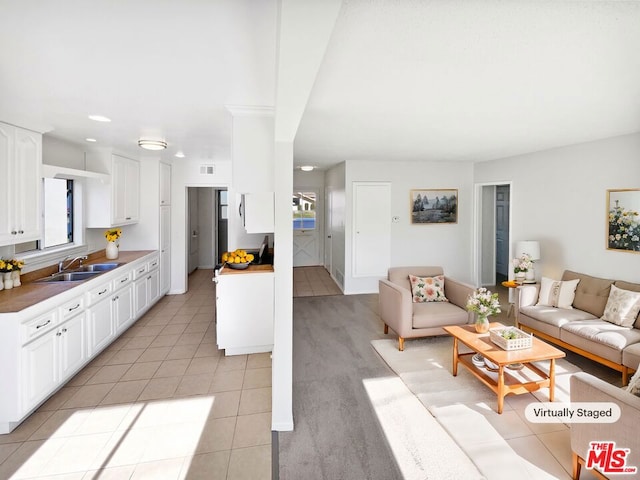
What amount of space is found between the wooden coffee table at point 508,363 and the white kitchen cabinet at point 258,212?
2.09m

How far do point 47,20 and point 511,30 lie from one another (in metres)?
2.01

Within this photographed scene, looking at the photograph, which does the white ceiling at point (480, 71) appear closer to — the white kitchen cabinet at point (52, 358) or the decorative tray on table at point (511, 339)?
the decorative tray on table at point (511, 339)

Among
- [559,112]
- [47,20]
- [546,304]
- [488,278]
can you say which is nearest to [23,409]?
[47,20]

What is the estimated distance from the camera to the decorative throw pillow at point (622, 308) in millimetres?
3021

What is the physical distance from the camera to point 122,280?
3.87 metres

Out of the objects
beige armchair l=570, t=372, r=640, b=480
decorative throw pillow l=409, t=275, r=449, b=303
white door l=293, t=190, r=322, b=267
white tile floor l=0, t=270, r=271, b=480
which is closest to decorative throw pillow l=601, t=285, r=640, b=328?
decorative throw pillow l=409, t=275, r=449, b=303

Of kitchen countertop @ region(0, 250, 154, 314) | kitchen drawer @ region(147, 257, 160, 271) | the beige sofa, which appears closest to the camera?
kitchen countertop @ region(0, 250, 154, 314)

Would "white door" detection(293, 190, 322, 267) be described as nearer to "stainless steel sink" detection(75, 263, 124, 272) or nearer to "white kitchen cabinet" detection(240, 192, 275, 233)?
"stainless steel sink" detection(75, 263, 124, 272)

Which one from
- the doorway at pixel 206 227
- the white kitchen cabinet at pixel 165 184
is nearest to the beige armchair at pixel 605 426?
the white kitchen cabinet at pixel 165 184

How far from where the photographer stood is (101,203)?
428 cm

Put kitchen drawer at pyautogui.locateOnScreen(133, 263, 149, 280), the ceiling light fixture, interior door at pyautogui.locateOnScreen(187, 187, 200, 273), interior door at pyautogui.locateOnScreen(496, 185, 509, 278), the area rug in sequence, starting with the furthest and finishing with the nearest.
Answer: interior door at pyautogui.locateOnScreen(187, 187, 200, 273) < interior door at pyautogui.locateOnScreen(496, 185, 509, 278) < kitchen drawer at pyautogui.locateOnScreen(133, 263, 149, 280) < the ceiling light fixture < the area rug

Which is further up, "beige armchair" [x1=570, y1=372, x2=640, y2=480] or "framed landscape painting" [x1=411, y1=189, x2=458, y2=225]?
"framed landscape painting" [x1=411, y1=189, x2=458, y2=225]

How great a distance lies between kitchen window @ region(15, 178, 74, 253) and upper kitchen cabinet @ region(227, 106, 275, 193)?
261 cm

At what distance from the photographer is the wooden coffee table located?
244 centimetres
